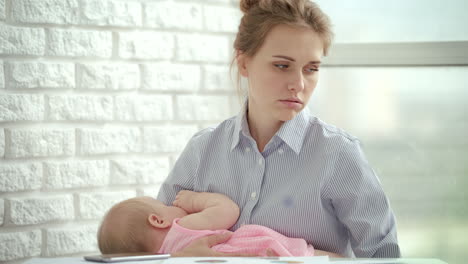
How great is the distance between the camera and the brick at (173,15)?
2.48 metres

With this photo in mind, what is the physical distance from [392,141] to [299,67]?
97 cm

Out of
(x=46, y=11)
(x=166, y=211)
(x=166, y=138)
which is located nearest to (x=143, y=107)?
(x=166, y=138)

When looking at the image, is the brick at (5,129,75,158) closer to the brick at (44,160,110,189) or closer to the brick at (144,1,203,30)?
the brick at (44,160,110,189)

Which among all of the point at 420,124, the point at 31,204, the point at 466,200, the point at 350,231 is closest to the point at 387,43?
the point at 420,124

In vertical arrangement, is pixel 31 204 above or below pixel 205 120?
below

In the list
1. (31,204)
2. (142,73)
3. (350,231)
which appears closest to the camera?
(350,231)

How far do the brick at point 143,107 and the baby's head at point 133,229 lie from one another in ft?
2.56

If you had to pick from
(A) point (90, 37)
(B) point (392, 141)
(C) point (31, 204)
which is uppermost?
(A) point (90, 37)

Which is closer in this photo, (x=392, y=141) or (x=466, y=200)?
(x=466, y=200)

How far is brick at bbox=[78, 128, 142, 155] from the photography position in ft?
7.72

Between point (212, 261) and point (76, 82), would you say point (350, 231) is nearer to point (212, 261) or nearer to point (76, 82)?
point (212, 261)

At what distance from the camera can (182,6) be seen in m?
2.54

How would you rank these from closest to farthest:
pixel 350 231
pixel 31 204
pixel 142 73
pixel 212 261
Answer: pixel 212 261
pixel 350 231
pixel 31 204
pixel 142 73

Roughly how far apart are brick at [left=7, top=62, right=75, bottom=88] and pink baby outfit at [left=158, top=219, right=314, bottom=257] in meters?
0.89
